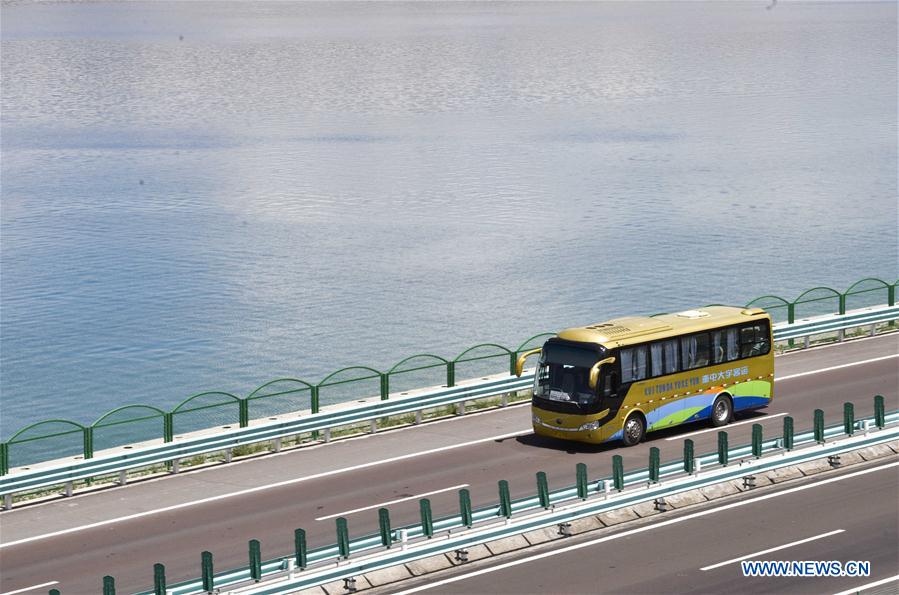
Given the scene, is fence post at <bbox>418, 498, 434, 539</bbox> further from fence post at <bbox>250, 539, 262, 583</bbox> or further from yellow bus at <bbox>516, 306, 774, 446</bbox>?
yellow bus at <bbox>516, 306, 774, 446</bbox>

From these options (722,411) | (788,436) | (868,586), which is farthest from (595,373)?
(868,586)

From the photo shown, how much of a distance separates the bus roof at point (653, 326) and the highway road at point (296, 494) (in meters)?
2.59

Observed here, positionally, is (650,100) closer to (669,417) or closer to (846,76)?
(846,76)

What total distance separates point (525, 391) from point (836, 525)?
12978mm

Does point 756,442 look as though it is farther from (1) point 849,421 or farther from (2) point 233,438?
(2) point 233,438

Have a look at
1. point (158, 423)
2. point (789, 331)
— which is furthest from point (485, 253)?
point (789, 331)

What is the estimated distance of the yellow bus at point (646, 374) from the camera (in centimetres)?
3222

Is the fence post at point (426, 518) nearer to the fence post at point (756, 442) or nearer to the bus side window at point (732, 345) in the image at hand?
the fence post at point (756, 442)

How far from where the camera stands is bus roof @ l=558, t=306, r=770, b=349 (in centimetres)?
3247

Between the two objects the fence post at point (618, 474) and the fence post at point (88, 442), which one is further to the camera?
the fence post at point (88, 442)

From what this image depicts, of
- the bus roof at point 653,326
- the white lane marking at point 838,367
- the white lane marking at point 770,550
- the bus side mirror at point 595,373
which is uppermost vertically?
the bus roof at point 653,326

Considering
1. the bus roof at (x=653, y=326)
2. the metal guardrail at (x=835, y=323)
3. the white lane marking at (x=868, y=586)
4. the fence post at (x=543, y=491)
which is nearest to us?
the white lane marking at (x=868, y=586)

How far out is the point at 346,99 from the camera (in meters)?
138

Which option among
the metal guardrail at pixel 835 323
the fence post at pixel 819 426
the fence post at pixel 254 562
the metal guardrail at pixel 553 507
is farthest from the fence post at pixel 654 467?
the metal guardrail at pixel 835 323
